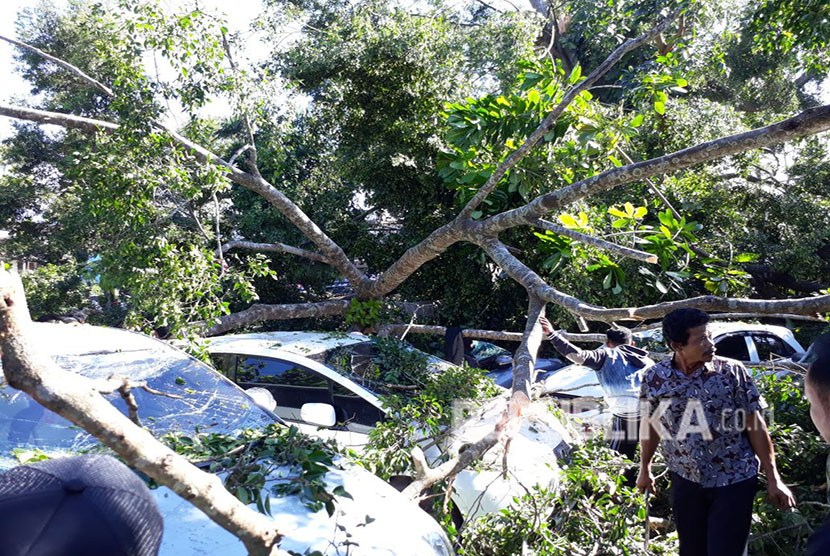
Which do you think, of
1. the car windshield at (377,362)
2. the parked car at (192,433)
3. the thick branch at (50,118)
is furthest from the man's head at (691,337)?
the thick branch at (50,118)

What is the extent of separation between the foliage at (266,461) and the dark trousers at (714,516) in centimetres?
186

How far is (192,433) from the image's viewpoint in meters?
3.59

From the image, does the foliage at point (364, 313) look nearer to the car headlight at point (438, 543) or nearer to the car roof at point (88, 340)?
the car roof at point (88, 340)

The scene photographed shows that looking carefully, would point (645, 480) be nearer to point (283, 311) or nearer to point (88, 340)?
point (88, 340)

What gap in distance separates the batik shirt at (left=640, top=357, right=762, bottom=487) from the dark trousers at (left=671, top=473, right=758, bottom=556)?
5 cm

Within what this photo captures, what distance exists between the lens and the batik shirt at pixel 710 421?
3.29 metres

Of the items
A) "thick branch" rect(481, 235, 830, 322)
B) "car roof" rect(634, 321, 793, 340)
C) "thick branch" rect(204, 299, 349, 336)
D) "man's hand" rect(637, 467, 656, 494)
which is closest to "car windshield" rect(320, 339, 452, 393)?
"thick branch" rect(481, 235, 830, 322)

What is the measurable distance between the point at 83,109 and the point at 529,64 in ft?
37.0

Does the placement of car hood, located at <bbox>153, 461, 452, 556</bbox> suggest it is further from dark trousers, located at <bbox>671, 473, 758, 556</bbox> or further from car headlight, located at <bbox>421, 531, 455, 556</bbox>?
dark trousers, located at <bbox>671, 473, 758, 556</bbox>

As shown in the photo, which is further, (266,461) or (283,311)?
(283,311)

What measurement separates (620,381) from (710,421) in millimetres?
1830

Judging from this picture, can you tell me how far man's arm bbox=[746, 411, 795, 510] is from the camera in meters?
3.26

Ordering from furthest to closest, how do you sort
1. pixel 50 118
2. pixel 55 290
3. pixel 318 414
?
pixel 55 290, pixel 50 118, pixel 318 414

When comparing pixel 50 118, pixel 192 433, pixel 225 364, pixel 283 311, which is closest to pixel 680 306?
pixel 192 433
